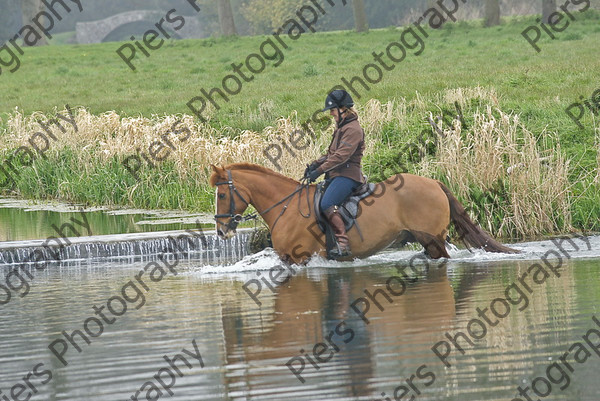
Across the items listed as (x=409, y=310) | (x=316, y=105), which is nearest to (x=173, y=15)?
(x=316, y=105)

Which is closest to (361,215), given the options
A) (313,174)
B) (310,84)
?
(313,174)

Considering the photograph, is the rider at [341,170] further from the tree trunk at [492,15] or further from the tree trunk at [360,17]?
the tree trunk at [360,17]

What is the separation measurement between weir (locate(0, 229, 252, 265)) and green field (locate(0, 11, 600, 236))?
3390 mm

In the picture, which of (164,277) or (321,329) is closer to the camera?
(321,329)

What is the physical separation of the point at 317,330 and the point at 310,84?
73.3ft

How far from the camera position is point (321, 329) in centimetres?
952

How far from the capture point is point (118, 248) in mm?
16516

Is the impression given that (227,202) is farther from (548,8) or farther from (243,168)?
(548,8)

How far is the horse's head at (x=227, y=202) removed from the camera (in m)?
13.8

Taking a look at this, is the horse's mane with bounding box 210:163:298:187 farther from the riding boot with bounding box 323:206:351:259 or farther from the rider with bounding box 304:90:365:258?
the riding boot with bounding box 323:206:351:259

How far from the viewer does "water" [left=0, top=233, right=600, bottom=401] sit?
7469 mm

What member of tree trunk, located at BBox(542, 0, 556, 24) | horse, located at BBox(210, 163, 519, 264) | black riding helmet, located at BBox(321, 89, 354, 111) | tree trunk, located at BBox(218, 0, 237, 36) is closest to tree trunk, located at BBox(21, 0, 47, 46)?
tree trunk, located at BBox(218, 0, 237, 36)

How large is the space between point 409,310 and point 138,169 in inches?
494

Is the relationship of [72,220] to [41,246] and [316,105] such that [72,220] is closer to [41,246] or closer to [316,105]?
[41,246]
